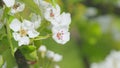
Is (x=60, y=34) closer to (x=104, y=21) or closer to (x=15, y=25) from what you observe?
(x=15, y=25)

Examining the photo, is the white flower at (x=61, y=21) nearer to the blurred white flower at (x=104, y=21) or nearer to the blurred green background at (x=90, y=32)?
the blurred green background at (x=90, y=32)

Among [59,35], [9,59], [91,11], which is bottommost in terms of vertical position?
[91,11]

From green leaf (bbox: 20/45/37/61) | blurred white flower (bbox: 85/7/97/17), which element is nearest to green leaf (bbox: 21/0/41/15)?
green leaf (bbox: 20/45/37/61)

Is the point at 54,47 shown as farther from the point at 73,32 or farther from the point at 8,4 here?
the point at 8,4

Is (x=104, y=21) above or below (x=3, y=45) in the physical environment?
below

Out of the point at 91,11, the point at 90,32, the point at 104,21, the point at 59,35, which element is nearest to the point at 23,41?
the point at 59,35
